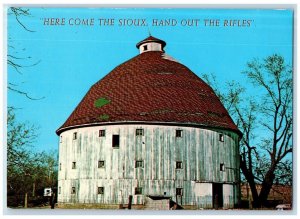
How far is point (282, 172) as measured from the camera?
63.9ft

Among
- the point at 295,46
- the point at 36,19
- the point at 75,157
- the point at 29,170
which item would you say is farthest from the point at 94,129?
the point at 295,46

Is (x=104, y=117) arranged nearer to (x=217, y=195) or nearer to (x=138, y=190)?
(x=138, y=190)

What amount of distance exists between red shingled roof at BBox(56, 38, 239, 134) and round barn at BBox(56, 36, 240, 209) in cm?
3

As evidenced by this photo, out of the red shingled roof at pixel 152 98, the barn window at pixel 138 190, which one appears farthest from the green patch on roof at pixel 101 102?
the barn window at pixel 138 190

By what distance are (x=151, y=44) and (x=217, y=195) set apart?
5636 mm

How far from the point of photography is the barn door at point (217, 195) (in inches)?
792

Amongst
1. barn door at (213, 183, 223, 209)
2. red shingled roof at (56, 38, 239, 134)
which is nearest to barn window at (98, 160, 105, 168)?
red shingled roof at (56, 38, 239, 134)

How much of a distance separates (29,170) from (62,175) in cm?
161

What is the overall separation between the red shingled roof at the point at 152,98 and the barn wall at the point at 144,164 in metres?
0.40

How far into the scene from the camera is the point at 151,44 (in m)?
19.4

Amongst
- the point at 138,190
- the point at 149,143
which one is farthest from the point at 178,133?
the point at 138,190

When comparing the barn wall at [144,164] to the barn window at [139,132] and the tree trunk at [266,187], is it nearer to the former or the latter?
the barn window at [139,132]

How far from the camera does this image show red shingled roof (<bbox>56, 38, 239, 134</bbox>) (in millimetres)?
20234

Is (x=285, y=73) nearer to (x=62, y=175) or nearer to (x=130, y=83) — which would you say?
(x=130, y=83)
